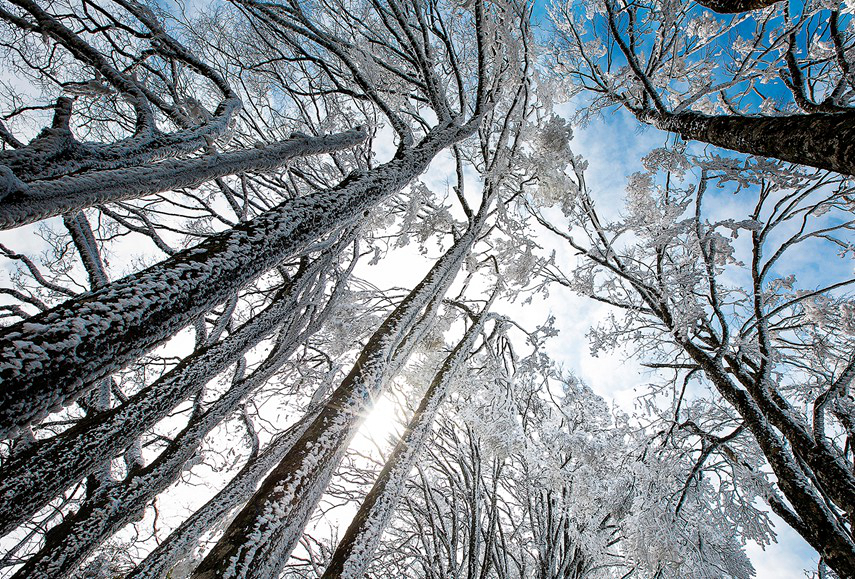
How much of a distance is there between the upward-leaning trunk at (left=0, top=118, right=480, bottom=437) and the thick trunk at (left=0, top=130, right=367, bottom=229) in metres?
0.48

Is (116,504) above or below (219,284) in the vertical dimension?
below

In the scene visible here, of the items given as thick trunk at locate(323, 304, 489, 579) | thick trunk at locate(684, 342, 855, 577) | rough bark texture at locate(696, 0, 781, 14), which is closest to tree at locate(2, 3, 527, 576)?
thick trunk at locate(323, 304, 489, 579)

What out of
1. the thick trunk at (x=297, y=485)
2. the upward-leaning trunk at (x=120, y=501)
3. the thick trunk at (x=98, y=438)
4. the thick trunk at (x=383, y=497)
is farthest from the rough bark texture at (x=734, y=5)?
the upward-leaning trunk at (x=120, y=501)

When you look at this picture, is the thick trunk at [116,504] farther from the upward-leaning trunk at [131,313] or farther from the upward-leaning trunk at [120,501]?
the upward-leaning trunk at [131,313]

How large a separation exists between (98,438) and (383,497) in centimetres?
226

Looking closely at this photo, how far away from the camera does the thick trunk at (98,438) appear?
99.7 inches

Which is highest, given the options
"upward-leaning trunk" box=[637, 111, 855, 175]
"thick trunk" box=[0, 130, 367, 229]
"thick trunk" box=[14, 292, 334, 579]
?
"upward-leaning trunk" box=[637, 111, 855, 175]

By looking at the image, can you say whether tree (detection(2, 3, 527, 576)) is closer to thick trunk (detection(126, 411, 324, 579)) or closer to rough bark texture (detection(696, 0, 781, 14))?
thick trunk (detection(126, 411, 324, 579))

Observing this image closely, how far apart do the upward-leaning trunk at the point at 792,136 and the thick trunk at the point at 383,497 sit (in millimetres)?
3441

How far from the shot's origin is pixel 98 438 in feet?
9.35

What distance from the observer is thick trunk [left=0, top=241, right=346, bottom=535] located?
2533 millimetres

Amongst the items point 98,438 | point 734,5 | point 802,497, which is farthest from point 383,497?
point 802,497

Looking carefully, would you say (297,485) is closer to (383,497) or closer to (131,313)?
(383,497)

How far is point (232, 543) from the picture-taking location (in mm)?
1844
